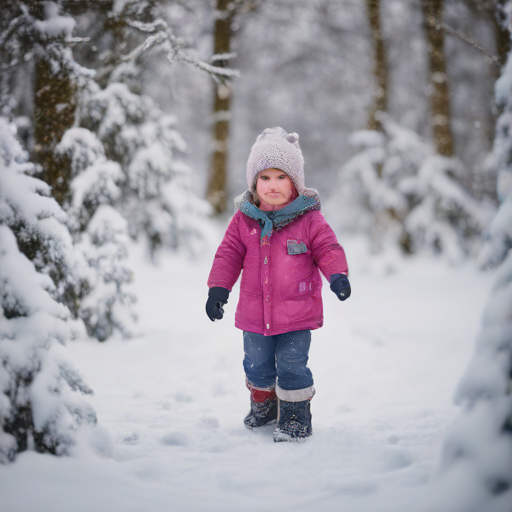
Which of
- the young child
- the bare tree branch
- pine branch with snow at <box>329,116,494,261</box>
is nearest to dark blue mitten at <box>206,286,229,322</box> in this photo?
the young child

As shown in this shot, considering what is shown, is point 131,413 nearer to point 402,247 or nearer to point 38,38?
point 38,38

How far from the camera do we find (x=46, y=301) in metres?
2.11

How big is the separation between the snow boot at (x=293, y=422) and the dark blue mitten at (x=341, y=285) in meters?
0.79

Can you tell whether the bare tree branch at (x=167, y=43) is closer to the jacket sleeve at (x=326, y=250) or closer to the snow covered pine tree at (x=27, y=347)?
the snow covered pine tree at (x=27, y=347)

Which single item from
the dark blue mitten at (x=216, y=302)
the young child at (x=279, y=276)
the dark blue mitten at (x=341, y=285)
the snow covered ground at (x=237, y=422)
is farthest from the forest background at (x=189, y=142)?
the young child at (x=279, y=276)

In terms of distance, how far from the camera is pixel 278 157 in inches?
109

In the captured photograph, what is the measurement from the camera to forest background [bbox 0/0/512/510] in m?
2.06

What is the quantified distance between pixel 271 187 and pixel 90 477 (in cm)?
192

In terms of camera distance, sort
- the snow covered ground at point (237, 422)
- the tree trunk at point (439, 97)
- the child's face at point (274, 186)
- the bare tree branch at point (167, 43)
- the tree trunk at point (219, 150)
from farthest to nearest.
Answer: the tree trunk at point (219, 150), the tree trunk at point (439, 97), the bare tree branch at point (167, 43), the child's face at point (274, 186), the snow covered ground at point (237, 422)

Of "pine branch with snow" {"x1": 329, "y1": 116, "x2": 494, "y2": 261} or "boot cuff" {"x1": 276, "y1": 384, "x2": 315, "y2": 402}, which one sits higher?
"pine branch with snow" {"x1": 329, "y1": 116, "x2": 494, "y2": 261}

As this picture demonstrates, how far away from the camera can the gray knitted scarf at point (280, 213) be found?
273 centimetres

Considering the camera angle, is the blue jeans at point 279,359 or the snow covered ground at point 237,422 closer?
the snow covered ground at point 237,422

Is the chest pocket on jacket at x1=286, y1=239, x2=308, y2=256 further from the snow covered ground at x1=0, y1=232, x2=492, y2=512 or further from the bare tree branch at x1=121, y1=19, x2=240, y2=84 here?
the bare tree branch at x1=121, y1=19, x2=240, y2=84

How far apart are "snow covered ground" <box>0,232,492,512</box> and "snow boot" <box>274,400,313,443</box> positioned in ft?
0.23
